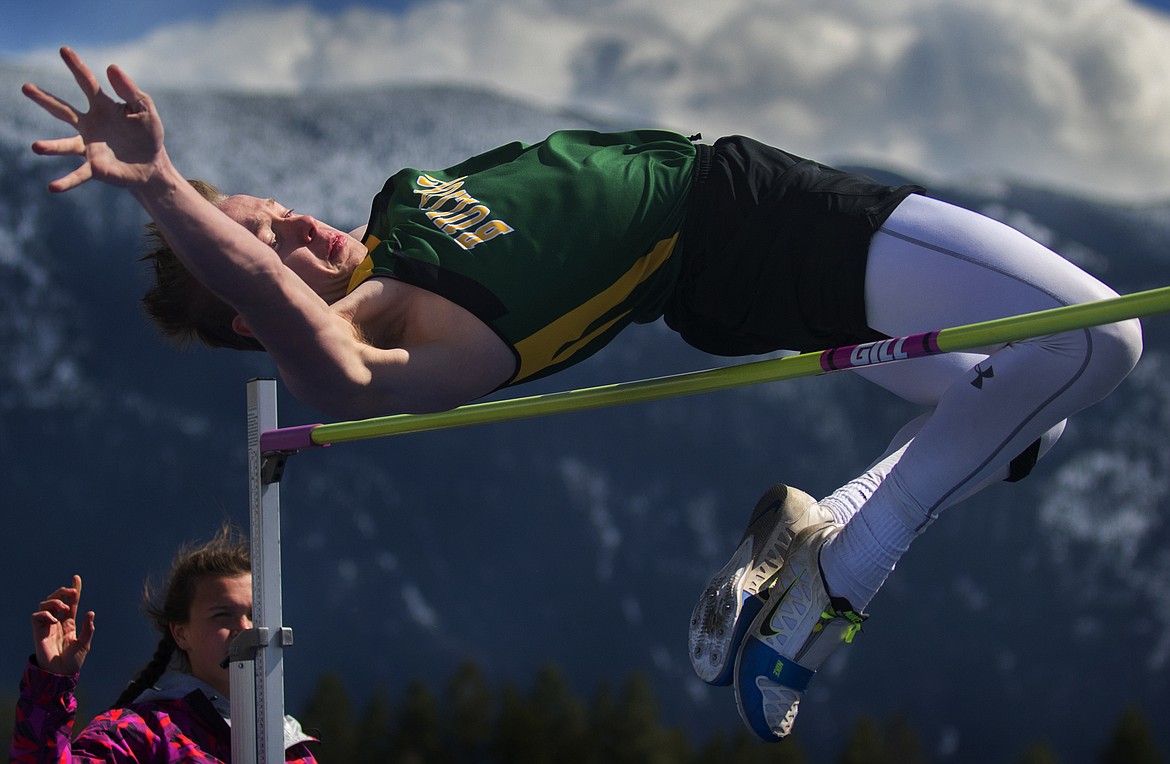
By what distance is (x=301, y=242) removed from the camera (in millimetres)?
1611

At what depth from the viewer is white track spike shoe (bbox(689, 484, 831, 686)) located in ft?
5.43

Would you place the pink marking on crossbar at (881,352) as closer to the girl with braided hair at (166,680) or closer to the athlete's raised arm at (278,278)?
the athlete's raised arm at (278,278)

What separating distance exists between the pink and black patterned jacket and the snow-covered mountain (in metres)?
3.36

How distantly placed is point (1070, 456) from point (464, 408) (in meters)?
5.18

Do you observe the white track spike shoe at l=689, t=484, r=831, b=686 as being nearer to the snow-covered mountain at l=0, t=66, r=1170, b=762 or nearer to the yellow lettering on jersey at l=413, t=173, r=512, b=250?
the yellow lettering on jersey at l=413, t=173, r=512, b=250

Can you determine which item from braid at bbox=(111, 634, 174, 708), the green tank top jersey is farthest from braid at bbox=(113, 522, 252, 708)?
the green tank top jersey

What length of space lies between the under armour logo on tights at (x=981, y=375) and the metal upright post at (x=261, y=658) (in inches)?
44.3

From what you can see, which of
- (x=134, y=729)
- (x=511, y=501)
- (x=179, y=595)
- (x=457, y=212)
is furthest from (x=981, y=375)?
(x=511, y=501)

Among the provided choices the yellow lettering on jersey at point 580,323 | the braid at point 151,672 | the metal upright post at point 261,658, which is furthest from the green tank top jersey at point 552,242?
the braid at point 151,672

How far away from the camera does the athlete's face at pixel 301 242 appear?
5.20 ft

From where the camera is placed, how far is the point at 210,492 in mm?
5449

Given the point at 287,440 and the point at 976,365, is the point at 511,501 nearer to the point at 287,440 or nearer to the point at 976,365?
the point at 287,440

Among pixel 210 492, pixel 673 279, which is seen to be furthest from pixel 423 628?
pixel 673 279

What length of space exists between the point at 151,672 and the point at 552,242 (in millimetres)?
1182
